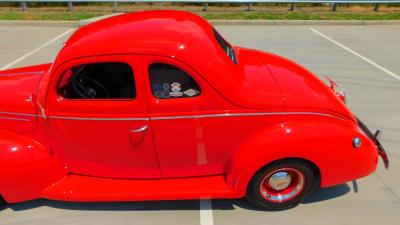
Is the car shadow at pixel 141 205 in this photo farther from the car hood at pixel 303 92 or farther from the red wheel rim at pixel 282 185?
the car hood at pixel 303 92

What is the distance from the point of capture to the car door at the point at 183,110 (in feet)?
9.91

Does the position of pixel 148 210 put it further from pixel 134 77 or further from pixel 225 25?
pixel 225 25

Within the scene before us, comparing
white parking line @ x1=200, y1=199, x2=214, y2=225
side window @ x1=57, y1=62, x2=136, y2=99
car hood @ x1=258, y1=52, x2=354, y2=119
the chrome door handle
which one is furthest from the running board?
car hood @ x1=258, y1=52, x2=354, y2=119

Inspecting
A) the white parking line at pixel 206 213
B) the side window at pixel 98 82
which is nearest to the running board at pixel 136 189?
the white parking line at pixel 206 213

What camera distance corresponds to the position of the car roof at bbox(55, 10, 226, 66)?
118 inches

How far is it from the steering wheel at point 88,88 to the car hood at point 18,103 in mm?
465

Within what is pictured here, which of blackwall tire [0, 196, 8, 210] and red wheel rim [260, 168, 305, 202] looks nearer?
red wheel rim [260, 168, 305, 202]

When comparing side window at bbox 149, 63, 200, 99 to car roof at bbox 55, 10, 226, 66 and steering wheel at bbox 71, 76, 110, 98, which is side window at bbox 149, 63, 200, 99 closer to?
car roof at bbox 55, 10, 226, 66

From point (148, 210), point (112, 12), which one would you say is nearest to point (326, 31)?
point (112, 12)

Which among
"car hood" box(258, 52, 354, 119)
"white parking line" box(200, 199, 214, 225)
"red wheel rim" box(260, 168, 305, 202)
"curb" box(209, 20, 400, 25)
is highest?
"car hood" box(258, 52, 354, 119)

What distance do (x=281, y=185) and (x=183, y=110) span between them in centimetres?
124

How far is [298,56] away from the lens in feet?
26.9

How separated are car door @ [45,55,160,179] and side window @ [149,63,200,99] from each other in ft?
0.38

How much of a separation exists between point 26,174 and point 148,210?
1167mm
